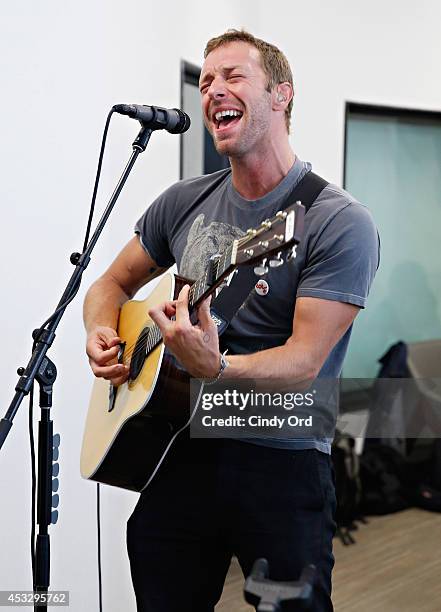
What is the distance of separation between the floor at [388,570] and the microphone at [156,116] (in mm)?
1968

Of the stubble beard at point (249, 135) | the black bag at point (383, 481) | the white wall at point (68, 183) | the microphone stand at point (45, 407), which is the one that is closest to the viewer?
the microphone stand at point (45, 407)

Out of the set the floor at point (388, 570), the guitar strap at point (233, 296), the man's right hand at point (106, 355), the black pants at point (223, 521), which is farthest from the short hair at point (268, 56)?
the floor at point (388, 570)

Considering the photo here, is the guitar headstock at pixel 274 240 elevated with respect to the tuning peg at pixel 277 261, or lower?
elevated

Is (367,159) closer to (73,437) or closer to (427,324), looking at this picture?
(427,324)

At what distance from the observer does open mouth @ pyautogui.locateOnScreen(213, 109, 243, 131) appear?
1.71 m

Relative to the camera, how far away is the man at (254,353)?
1574 millimetres

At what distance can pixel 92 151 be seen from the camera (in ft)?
8.12

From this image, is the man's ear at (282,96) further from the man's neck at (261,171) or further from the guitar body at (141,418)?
the guitar body at (141,418)

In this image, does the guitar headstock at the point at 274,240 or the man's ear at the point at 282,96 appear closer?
the guitar headstock at the point at 274,240

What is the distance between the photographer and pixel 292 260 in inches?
63.3

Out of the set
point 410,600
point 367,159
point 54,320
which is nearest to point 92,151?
point 54,320

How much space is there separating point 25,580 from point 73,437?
0.41m

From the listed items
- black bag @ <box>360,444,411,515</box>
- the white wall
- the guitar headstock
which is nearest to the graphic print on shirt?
the guitar headstock

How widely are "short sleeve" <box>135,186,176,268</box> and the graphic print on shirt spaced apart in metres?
0.12
